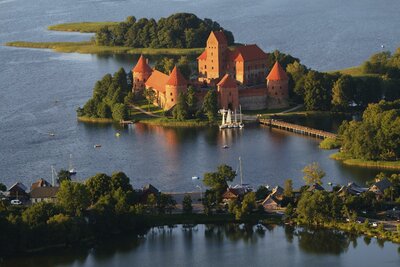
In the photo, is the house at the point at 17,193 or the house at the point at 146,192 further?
the house at the point at 17,193

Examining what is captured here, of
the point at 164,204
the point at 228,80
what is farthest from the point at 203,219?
the point at 228,80

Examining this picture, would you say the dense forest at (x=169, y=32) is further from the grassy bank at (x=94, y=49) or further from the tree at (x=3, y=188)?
the tree at (x=3, y=188)

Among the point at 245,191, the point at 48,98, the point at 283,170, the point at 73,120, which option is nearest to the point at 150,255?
the point at 245,191

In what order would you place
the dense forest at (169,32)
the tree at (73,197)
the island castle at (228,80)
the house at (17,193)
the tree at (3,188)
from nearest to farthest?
the tree at (73,197)
the house at (17,193)
the tree at (3,188)
the island castle at (228,80)
the dense forest at (169,32)

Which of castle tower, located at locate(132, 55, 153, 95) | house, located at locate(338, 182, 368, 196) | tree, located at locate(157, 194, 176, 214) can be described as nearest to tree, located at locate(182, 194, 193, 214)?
tree, located at locate(157, 194, 176, 214)

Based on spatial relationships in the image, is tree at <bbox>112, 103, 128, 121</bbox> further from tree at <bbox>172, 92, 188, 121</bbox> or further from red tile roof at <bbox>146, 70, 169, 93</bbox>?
red tile roof at <bbox>146, 70, 169, 93</bbox>

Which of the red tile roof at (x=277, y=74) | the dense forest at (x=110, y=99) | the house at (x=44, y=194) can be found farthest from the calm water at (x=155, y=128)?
the red tile roof at (x=277, y=74)
